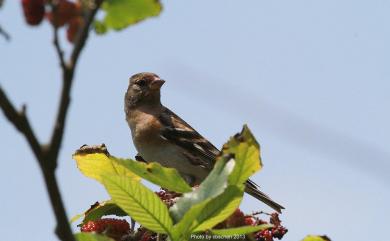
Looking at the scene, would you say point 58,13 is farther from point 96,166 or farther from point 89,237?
point 96,166

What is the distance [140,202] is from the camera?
2.82 meters

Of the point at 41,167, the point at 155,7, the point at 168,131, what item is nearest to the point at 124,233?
the point at 155,7

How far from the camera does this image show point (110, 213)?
13.0ft

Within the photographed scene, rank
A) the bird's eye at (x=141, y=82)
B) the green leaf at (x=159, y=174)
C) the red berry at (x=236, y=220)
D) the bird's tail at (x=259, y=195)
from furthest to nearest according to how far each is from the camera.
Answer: the bird's eye at (x=141, y=82), the bird's tail at (x=259, y=195), the red berry at (x=236, y=220), the green leaf at (x=159, y=174)

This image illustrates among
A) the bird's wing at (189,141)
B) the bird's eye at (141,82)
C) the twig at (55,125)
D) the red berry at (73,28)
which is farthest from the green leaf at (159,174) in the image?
the bird's eye at (141,82)

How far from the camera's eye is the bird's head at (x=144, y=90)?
33.2ft

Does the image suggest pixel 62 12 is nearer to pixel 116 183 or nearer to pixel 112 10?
pixel 112 10

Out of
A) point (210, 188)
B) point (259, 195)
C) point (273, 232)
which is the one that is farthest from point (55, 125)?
point (259, 195)

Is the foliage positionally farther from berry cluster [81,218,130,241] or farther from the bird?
the bird

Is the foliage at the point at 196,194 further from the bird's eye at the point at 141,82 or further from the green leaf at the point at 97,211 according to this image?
the bird's eye at the point at 141,82

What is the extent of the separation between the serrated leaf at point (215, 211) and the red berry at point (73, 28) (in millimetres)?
885

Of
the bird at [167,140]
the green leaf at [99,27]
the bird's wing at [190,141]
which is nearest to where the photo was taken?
the green leaf at [99,27]

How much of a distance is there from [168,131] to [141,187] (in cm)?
651

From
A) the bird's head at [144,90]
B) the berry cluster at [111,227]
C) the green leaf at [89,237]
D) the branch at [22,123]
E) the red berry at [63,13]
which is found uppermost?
Answer: the bird's head at [144,90]
